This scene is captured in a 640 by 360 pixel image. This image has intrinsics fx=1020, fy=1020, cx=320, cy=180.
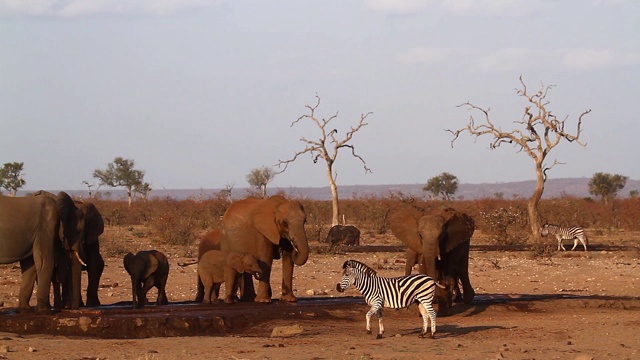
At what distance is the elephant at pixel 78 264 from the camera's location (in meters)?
16.6

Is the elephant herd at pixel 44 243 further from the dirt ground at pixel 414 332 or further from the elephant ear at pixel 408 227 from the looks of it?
the elephant ear at pixel 408 227

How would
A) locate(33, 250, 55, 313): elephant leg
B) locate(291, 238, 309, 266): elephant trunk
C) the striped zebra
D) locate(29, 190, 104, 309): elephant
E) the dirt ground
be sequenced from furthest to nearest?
locate(291, 238, 309, 266): elephant trunk, locate(29, 190, 104, 309): elephant, locate(33, 250, 55, 313): elephant leg, the striped zebra, the dirt ground

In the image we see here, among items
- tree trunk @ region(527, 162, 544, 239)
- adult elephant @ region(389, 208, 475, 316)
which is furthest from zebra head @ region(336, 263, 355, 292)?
tree trunk @ region(527, 162, 544, 239)

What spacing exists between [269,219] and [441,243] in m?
3.19

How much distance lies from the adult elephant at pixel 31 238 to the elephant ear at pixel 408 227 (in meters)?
5.94

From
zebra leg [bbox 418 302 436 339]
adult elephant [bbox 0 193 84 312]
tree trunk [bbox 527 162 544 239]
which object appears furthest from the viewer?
tree trunk [bbox 527 162 544 239]

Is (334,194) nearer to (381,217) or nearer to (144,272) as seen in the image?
(381,217)

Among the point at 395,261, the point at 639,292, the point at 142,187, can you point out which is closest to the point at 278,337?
the point at 639,292

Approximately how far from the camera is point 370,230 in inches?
1891

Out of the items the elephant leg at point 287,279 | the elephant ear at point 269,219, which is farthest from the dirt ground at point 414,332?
the elephant ear at point 269,219

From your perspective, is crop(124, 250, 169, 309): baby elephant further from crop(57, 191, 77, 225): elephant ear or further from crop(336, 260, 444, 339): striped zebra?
crop(336, 260, 444, 339): striped zebra

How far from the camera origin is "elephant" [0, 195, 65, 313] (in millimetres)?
15828

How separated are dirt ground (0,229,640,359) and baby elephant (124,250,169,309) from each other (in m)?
2.17

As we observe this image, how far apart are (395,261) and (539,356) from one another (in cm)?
1582
